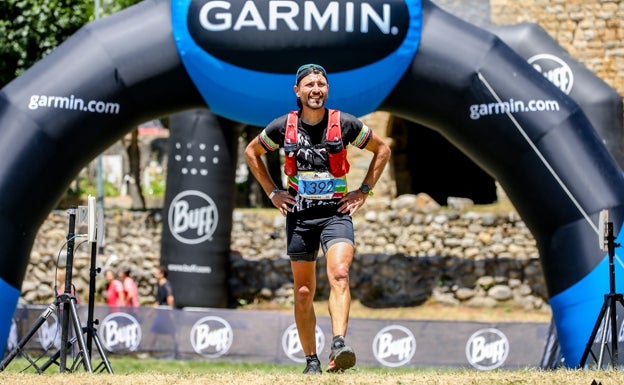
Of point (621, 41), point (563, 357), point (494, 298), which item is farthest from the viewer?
point (621, 41)

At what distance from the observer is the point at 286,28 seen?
35.8ft

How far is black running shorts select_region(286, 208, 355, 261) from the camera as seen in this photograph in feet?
26.1

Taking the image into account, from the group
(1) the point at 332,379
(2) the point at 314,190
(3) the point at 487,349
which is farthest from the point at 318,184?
(3) the point at 487,349

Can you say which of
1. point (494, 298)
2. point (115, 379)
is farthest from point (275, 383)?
point (494, 298)

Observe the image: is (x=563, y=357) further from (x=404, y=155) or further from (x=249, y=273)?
(x=404, y=155)

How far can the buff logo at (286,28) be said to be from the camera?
10922mm

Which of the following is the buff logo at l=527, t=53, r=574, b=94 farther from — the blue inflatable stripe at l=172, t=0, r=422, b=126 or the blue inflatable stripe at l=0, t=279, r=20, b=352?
the blue inflatable stripe at l=0, t=279, r=20, b=352

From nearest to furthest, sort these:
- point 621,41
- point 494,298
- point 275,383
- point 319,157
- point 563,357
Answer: point 275,383 → point 319,157 → point 563,357 → point 494,298 → point 621,41

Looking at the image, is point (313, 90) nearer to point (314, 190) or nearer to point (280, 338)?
point (314, 190)

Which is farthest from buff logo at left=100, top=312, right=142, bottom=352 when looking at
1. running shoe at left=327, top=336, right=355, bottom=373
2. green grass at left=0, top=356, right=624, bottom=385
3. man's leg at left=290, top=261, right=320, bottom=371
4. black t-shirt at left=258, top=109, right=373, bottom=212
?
running shoe at left=327, top=336, right=355, bottom=373

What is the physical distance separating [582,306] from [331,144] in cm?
408

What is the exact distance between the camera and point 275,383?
22.9ft

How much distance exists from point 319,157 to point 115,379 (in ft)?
6.64

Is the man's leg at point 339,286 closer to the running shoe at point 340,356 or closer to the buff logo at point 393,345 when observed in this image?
the running shoe at point 340,356
